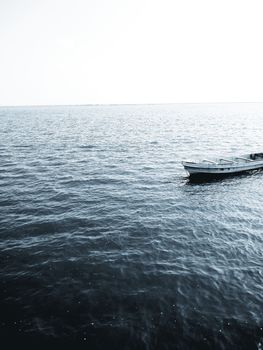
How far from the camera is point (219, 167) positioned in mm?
42750

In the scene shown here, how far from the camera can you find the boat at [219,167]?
40.9 meters

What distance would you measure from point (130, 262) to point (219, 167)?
27033 millimetres

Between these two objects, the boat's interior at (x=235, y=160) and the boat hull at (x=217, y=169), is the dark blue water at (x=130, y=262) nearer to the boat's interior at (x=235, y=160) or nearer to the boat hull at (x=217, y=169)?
the boat hull at (x=217, y=169)

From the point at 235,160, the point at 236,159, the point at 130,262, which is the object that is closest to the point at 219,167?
the point at 235,160

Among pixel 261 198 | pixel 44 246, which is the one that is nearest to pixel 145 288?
pixel 44 246

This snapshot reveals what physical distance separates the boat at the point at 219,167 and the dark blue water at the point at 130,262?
2.16 metres

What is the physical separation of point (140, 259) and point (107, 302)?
16.4 ft

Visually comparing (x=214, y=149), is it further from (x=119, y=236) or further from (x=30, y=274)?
(x=30, y=274)

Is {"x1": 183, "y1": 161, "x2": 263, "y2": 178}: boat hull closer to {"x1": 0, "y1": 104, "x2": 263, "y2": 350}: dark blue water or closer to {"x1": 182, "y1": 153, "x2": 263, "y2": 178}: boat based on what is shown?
{"x1": 182, "y1": 153, "x2": 263, "y2": 178}: boat

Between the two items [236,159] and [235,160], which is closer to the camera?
[235,160]

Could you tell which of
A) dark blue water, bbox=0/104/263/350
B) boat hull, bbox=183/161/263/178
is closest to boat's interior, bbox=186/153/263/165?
boat hull, bbox=183/161/263/178

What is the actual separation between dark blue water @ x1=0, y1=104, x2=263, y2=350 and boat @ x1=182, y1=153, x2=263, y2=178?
2159 mm

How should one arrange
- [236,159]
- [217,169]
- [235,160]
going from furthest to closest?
[236,159] → [235,160] → [217,169]

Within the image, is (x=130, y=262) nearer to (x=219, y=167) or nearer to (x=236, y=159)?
(x=219, y=167)
